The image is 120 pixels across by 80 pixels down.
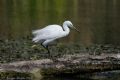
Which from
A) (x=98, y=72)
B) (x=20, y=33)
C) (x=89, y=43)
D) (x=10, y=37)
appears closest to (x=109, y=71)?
(x=98, y=72)

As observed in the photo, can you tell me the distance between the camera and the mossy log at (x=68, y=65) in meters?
15.2

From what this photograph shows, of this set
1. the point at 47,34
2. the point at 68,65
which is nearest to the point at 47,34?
the point at 47,34

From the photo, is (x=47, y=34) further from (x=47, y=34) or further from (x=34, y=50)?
(x=34, y=50)

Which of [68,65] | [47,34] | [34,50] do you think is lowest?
[68,65]

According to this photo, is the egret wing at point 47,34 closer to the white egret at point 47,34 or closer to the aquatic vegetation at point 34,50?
the white egret at point 47,34

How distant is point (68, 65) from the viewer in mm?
15656

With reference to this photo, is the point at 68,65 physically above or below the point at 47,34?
below

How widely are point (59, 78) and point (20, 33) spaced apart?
12458 mm

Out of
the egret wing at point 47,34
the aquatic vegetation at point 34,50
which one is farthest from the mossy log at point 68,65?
the aquatic vegetation at point 34,50

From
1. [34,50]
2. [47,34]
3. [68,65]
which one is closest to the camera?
[68,65]

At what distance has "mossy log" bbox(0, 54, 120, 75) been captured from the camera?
15242 mm

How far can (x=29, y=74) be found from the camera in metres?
15.2

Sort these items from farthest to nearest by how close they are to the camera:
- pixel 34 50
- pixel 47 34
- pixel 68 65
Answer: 1. pixel 34 50
2. pixel 47 34
3. pixel 68 65

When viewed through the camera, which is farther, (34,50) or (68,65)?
(34,50)
